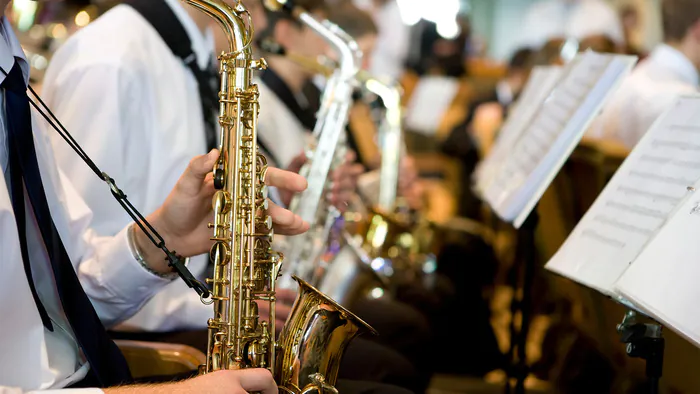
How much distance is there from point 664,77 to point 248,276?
130 inches

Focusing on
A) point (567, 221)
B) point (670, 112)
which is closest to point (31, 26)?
point (567, 221)

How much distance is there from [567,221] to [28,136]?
269cm

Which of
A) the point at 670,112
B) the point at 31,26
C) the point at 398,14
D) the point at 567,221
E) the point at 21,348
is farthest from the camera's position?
the point at 398,14

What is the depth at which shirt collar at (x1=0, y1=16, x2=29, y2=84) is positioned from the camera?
167 centimetres

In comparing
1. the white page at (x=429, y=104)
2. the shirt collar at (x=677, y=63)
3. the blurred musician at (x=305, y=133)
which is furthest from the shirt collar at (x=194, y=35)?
the white page at (x=429, y=104)

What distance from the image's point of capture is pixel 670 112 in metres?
1.93

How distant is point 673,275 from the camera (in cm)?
151

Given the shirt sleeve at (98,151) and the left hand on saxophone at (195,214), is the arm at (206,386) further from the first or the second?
the shirt sleeve at (98,151)

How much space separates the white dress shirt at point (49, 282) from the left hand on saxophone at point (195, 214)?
4.0 inches

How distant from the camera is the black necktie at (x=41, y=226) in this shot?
166 centimetres

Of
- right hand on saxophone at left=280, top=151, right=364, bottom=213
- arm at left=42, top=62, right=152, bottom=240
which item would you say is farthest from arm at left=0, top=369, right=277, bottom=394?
right hand on saxophone at left=280, top=151, right=364, bottom=213

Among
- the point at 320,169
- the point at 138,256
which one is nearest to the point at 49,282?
the point at 138,256

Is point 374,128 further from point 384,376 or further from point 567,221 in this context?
point 384,376

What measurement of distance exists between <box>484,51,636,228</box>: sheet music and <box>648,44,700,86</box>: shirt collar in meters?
1.63
